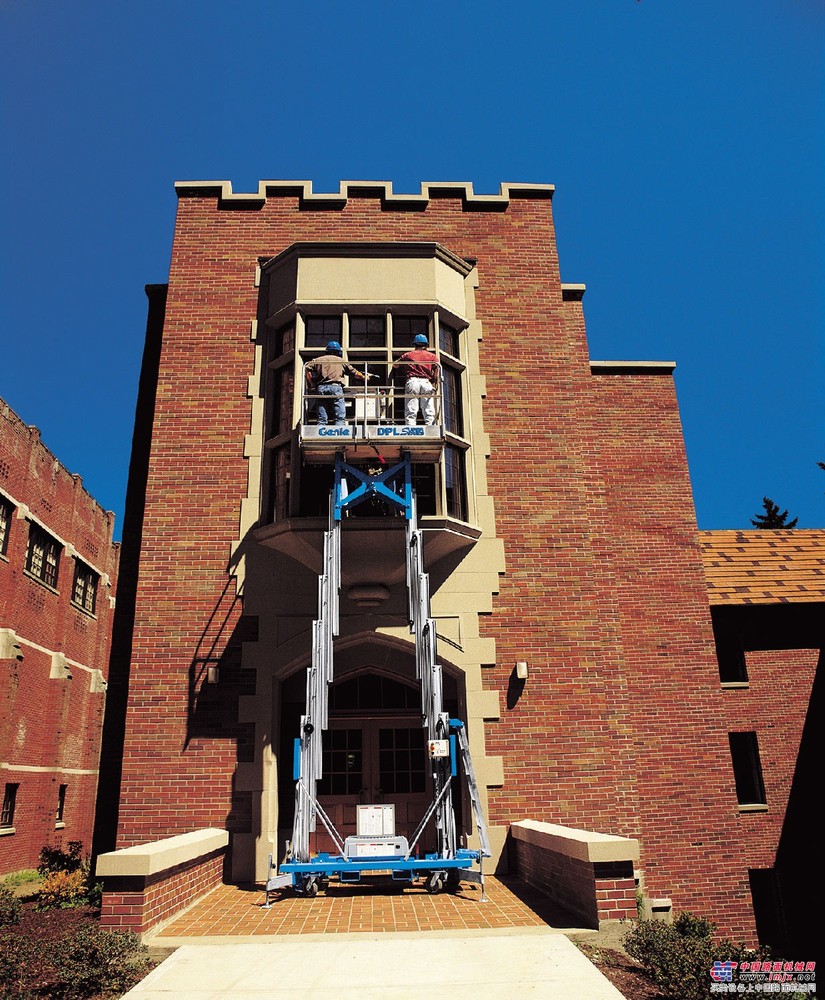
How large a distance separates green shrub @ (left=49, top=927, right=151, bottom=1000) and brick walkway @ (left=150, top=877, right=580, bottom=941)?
723 mm

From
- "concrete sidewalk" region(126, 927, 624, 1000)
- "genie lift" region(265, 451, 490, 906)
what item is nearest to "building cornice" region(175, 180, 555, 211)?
"genie lift" region(265, 451, 490, 906)

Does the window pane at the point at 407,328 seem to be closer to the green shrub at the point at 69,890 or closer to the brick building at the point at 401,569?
the brick building at the point at 401,569

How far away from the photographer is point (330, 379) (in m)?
10.8

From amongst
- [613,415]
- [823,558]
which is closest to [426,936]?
[613,415]

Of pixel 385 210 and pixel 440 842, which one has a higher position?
pixel 385 210

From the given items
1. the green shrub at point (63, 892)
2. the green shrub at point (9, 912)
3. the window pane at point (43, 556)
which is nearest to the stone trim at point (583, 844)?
the green shrub at point (63, 892)

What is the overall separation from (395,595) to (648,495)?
6244 millimetres

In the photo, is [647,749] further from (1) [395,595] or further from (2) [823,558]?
(2) [823,558]

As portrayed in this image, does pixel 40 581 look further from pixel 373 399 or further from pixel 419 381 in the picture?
pixel 419 381

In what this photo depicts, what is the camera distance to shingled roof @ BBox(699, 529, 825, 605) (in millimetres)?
15781

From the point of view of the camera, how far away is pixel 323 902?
8609 millimetres

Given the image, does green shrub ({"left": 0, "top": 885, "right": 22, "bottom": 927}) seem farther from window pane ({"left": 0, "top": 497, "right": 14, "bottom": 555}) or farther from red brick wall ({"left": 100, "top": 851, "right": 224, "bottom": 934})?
window pane ({"left": 0, "top": 497, "right": 14, "bottom": 555})

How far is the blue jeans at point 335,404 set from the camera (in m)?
10.5

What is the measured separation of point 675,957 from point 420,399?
735 centimetres
